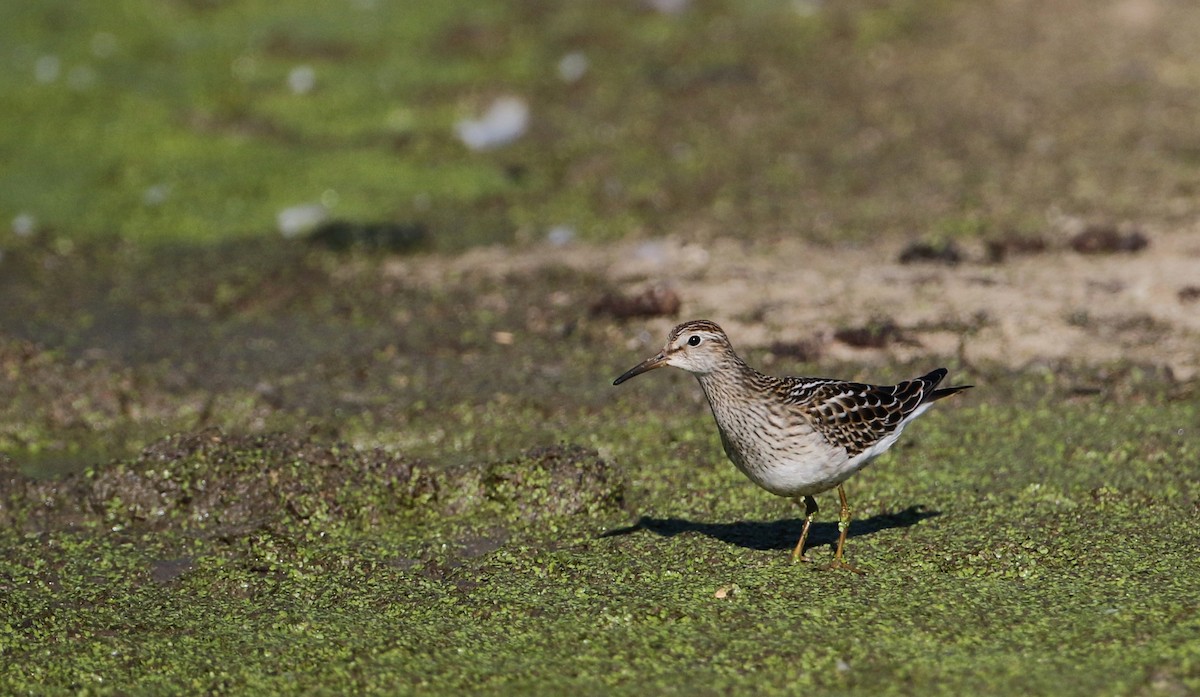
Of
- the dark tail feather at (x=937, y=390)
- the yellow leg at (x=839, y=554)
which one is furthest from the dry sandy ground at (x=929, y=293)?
the yellow leg at (x=839, y=554)

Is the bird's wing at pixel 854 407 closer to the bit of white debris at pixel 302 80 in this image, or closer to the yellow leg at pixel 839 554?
the yellow leg at pixel 839 554

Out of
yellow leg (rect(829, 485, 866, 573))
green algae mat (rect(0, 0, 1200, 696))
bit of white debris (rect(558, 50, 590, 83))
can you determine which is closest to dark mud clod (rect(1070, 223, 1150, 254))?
green algae mat (rect(0, 0, 1200, 696))

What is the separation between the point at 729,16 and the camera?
1723 cm

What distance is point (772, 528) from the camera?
8.59 meters

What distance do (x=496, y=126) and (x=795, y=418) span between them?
8.53m

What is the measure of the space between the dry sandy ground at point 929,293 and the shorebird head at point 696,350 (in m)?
3.08

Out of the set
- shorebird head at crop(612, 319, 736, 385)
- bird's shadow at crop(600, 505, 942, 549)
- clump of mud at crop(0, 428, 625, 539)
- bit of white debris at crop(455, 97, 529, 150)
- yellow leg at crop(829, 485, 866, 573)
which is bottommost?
clump of mud at crop(0, 428, 625, 539)

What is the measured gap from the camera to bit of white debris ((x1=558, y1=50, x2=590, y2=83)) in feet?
53.5

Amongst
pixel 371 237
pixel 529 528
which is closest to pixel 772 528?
pixel 529 528

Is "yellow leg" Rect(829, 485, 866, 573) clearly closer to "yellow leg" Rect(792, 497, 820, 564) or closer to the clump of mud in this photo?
"yellow leg" Rect(792, 497, 820, 564)

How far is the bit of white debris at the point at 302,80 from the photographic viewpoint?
647 inches

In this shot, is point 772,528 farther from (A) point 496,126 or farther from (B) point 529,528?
(A) point 496,126

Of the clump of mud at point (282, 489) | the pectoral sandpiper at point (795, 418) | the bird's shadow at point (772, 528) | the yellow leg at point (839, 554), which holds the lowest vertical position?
the clump of mud at point (282, 489)

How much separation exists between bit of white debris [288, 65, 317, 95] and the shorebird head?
9332mm
